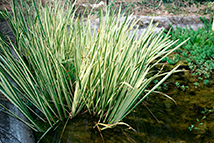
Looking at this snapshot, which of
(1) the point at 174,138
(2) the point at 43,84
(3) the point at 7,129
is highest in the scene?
(2) the point at 43,84

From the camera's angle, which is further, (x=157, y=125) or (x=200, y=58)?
(x=200, y=58)

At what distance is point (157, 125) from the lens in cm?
137

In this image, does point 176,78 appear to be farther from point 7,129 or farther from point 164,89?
point 7,129

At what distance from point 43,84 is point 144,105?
96cm

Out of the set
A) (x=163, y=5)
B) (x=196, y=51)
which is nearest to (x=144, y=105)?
(x=196, y=51)

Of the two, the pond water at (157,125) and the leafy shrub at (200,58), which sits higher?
the leafy shrub at (200,58)

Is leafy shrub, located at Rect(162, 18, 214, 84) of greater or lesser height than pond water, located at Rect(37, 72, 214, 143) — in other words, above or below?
above

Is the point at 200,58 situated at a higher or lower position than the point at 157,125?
higher

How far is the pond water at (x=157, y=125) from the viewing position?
4.01ft

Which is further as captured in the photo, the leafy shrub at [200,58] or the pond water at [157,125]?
the leafy shrub at [200,58]

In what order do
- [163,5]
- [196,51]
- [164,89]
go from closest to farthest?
1. [164,89]
2. [196,51]
3. [163,5]

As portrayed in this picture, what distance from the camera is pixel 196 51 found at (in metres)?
2.59

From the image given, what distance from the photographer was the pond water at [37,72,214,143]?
48.1 inches

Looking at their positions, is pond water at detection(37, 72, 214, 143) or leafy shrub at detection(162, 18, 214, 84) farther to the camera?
leafy shrub at detection(162, 18, 214, 84)
